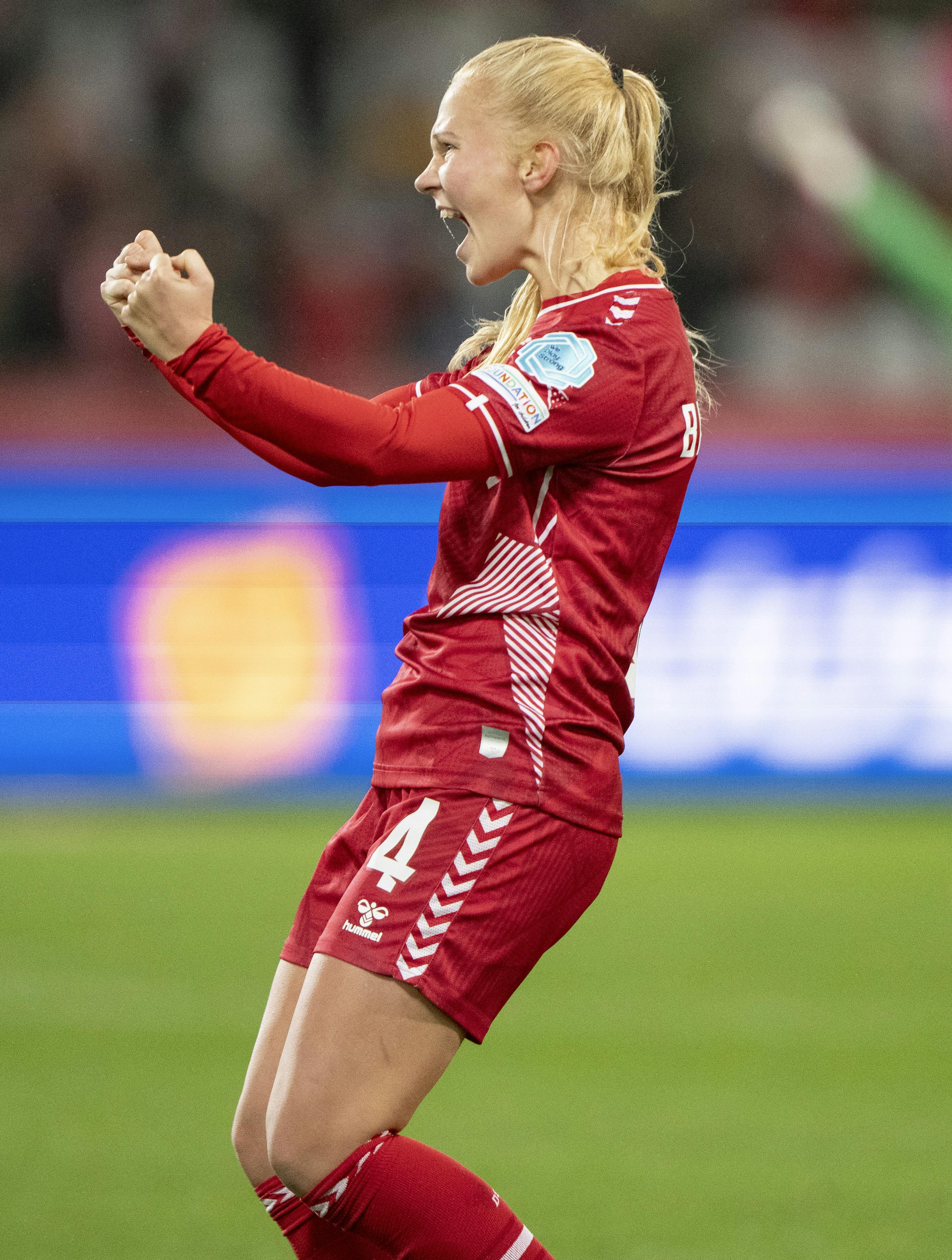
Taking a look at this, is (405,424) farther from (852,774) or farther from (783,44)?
(783,44)

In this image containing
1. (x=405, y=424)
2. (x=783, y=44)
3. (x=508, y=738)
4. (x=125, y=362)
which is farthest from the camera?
(x=783, y=44)

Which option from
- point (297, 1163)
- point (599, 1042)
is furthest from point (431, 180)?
point (599, 1042)

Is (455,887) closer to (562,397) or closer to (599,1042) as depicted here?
(562,397)

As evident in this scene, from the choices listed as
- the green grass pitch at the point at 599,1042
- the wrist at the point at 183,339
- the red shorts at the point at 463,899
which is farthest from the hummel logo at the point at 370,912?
the green grass pitch at the point at 599,1042

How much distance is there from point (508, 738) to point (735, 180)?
6.89m

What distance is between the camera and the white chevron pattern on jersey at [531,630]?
2.06 m

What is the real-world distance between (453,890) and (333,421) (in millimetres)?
548

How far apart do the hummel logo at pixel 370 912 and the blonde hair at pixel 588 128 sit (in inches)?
26.7

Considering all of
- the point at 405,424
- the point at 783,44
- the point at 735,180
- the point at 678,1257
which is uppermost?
the point at 783,44

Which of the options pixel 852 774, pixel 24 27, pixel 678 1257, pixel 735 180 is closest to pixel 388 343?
pixel 735 180

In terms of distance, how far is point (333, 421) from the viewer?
6.30ft

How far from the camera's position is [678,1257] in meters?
3.02

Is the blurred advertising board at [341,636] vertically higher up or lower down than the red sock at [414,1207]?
higher up

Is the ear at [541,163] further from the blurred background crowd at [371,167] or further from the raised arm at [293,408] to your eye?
the blurred background crowd at [371,167]
